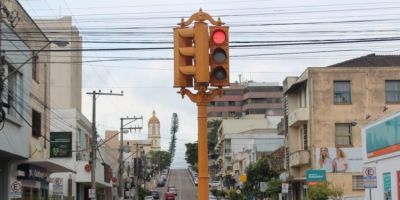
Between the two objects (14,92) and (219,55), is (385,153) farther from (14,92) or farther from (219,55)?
(219,55)

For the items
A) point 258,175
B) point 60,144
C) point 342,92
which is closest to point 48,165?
point 60,144

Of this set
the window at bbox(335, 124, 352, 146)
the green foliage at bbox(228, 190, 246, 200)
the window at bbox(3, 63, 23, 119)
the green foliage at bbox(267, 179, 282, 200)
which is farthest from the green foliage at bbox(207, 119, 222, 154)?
the window at bbox(3, 63, 23, 119)

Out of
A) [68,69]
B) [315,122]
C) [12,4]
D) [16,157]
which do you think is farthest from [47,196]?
[68,69]

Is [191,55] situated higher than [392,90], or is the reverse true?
[392,90]

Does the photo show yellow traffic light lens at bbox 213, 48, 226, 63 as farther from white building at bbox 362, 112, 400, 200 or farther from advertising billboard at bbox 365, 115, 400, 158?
advertising billboard at bbox 365, 115, 400, 158

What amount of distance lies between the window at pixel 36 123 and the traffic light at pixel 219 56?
2640 cm

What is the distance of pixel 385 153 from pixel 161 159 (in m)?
158

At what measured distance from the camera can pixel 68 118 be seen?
5775cm

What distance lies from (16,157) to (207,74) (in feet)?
77.0

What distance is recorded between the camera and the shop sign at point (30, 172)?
3372 cm

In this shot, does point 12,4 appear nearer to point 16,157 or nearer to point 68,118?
point 16,157

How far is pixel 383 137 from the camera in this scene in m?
30.0

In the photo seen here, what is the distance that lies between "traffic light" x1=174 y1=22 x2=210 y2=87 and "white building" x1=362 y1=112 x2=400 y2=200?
60.3 feet

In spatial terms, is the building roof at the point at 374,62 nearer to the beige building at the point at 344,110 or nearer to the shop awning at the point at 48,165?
the beige building at the point at 344,110
